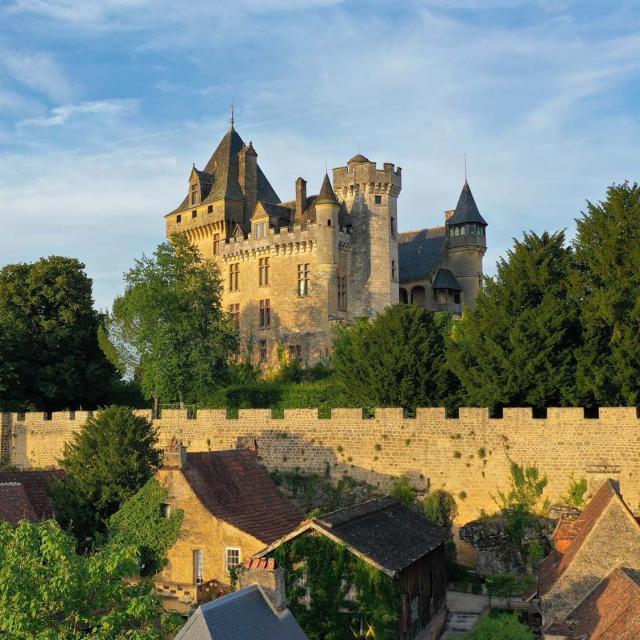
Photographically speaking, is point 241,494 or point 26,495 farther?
point 26,495

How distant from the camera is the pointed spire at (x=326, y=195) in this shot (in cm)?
4547

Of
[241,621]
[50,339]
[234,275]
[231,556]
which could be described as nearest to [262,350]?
[234,275]

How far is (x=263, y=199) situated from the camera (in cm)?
5069

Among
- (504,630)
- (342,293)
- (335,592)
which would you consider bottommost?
(504,630)

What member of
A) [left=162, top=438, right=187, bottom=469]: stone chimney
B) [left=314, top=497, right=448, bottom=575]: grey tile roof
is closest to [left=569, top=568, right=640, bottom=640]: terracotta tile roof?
[left=314, top=497, right=448, bottom=575]: grey tile roof

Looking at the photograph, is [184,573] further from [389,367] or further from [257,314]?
[257,314]

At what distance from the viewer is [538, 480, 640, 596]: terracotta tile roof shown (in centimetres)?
1906

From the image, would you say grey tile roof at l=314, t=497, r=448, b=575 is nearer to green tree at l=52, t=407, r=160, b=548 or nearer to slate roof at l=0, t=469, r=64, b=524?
green tree at l=52, t=407, r=160, b=548

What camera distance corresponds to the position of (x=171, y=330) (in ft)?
132

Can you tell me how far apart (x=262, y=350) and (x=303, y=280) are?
446 cm

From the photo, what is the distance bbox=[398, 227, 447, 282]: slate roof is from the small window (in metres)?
11.2

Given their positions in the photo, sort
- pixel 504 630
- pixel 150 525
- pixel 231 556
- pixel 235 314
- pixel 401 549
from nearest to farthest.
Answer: pixel 504 630 < pixel 401 549 < pixel 231 556 < pixel 150 525 < pixel 235 314

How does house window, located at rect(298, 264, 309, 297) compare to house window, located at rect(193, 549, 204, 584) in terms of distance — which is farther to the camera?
house window, located at rect(298, 264, 309, 297)

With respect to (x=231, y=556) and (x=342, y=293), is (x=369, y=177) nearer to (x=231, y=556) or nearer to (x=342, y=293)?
(x=342, y=293)
